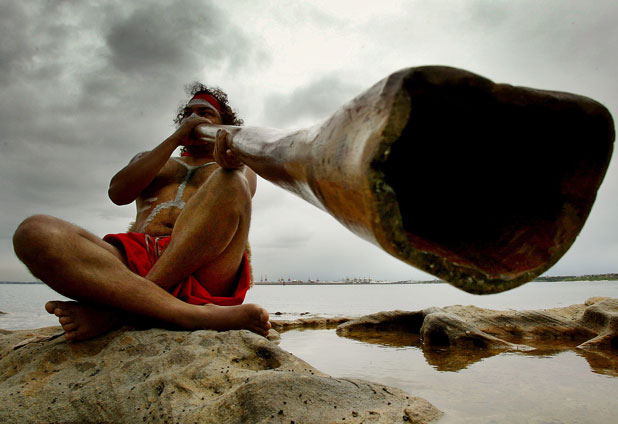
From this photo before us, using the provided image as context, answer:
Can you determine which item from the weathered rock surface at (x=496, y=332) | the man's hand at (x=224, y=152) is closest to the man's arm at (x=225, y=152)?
the man's hand at (x=224, y=152)

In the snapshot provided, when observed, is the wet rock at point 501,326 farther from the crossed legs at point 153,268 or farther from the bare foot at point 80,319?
the bare foot at point 80,319

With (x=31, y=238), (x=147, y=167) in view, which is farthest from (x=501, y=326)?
(x=31, y=238)

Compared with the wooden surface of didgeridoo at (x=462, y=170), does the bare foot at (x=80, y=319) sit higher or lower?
lower

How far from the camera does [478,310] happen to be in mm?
4992

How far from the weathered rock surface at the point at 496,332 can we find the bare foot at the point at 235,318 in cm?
131

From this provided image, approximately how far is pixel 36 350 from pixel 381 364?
1.97m

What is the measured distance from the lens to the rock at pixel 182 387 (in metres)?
1.08

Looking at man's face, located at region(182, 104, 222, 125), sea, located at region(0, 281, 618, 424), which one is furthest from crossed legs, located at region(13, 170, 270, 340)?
man's face, located at region(182, 104, 222, 125)

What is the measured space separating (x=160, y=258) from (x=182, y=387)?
874 millimetres

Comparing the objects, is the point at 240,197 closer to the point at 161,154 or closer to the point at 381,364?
the point at 161,154

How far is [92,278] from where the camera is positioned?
1.64 metres

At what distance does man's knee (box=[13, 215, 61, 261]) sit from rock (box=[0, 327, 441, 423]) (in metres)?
0.42

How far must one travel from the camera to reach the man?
1619 millimetres

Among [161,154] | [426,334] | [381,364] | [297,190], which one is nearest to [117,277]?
[161,154]
